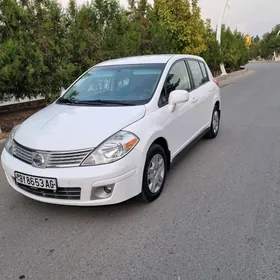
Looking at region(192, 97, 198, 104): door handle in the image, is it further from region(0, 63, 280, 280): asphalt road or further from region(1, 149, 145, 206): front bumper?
region(1, 149, 145, 206): front bumper

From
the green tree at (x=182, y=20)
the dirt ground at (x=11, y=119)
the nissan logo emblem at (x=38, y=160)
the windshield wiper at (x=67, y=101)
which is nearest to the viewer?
the nissan logo emblem at (x=38, y=160)

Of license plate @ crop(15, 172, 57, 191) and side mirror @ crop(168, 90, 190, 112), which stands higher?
side mirror @ crop(168, 90, 190, 112)

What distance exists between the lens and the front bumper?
266 centimetres

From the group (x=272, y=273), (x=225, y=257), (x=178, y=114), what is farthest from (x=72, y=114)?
(x=272, y=273)

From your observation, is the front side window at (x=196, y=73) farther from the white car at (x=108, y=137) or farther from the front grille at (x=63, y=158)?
the front grille at (x=63, y=158)

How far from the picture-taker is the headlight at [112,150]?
270cm

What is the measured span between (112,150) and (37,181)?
2.54 feet

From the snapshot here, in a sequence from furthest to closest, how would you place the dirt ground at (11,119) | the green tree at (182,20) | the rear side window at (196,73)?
the green tree at (182,20) → the dirt ground at (11,119) → the rear side window at (196,73)

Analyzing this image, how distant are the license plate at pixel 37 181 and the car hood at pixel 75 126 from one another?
29 centimetres

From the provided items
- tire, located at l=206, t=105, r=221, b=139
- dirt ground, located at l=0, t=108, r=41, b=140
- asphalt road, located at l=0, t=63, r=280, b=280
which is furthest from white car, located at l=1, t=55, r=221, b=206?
dirt ground, located at l=0, t=108, r=41, b=140

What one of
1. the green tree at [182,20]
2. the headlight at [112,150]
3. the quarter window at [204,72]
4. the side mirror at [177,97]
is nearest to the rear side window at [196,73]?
the quarter window at [204,72]

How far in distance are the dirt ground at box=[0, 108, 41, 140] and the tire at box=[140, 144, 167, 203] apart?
436cm

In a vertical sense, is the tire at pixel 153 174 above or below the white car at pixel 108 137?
below

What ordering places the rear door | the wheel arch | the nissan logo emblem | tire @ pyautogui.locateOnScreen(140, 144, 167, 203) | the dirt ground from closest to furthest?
the nissan logo emblem → tire @ pyautogui.locateOnScreen(140, 144, 167, 203) → the wheel arch → the rear door → the dirt ground
